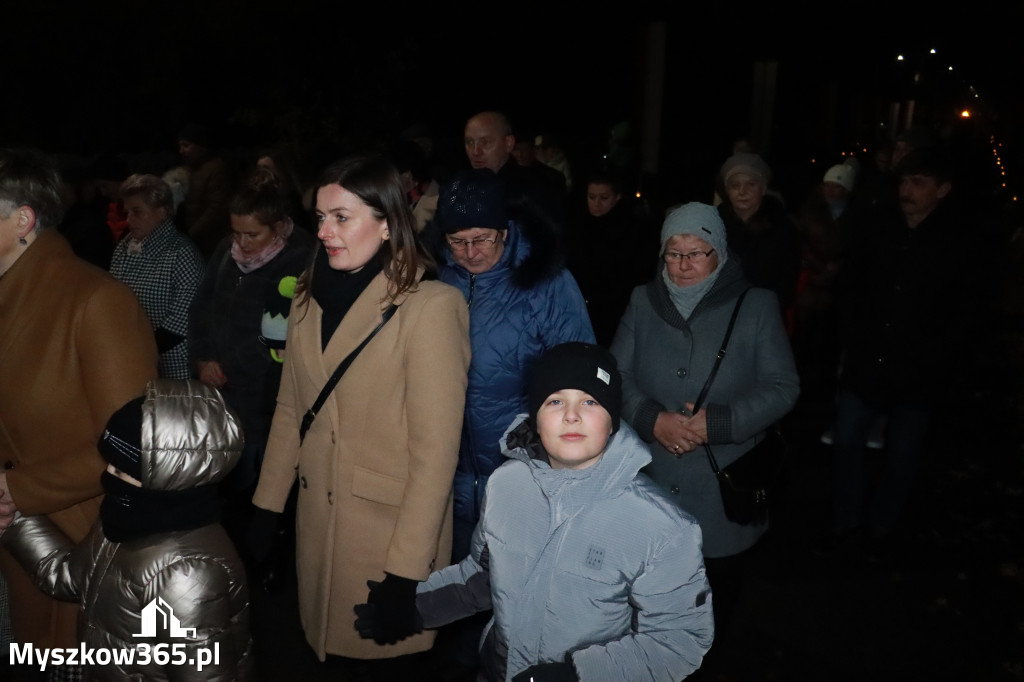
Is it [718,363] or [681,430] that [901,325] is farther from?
[681,430]

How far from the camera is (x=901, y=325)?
551 cm

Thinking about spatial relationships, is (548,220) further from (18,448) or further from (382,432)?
(18,448)

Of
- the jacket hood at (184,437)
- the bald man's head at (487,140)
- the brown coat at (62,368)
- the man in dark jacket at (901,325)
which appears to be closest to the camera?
the jacket hood at (184,437)

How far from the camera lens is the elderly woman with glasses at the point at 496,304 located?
4051mm

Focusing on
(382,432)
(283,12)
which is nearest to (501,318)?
(382,432)

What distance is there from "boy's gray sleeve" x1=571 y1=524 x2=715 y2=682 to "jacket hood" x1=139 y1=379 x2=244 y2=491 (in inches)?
41.6

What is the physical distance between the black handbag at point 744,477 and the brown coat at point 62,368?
204 cm

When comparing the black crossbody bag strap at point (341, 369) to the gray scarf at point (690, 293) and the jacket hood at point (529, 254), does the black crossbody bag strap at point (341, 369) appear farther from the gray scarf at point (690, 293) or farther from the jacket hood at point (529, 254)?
the gray scarf at point (690, 293)

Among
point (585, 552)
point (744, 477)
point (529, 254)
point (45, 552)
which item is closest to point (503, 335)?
point (529, 254)

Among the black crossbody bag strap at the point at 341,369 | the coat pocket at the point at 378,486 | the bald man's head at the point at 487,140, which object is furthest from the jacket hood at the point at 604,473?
the bald man's head at the point at 487,140

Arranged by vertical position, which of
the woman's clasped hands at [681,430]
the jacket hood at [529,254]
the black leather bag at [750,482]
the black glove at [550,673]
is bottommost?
the black glove at [550,673]

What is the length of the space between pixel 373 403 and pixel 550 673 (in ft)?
3.70

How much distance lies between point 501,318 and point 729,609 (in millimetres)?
1439

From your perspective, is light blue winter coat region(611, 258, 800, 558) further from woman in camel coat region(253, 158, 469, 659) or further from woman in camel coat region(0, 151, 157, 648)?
woman in camel coat region(0, 151, 157, 648)
